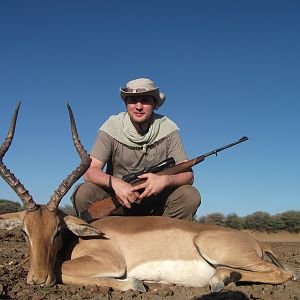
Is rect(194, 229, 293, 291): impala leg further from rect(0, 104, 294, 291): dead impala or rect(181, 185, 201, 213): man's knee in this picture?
rect(181, 185, 201, 213): man's knee

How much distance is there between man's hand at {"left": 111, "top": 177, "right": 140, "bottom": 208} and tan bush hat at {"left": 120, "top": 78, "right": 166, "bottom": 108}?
144 cm

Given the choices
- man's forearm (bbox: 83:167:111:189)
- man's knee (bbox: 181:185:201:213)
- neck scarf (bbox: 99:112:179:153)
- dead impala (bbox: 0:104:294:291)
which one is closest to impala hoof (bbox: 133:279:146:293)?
dead impala (bbox: 0:104:294:291)

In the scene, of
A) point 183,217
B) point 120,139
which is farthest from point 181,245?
point 120,139

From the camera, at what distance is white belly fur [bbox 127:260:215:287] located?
17.3ft

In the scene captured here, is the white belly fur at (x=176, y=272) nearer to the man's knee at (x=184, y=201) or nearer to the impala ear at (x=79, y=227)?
the impala ear at (x=79, y=227)

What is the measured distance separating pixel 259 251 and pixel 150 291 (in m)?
1.41

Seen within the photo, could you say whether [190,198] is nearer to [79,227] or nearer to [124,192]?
[124,192]

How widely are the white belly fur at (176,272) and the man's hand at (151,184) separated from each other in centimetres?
107

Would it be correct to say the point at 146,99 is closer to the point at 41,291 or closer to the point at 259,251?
the point at 259,251

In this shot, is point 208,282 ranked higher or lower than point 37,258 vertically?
lower

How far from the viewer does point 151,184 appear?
20.0 ft

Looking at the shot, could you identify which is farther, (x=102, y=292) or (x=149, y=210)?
(x=149, y=210)

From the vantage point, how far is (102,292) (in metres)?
4.60

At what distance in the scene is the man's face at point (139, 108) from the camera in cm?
686
